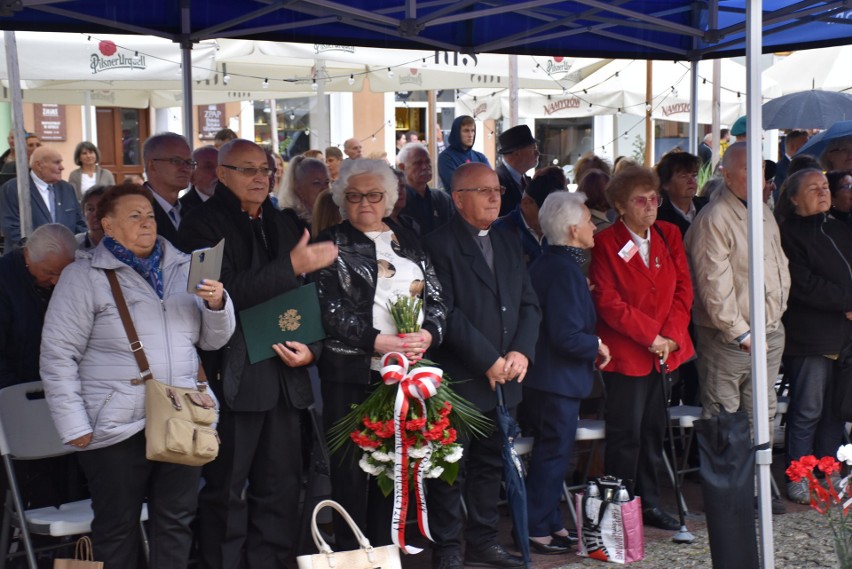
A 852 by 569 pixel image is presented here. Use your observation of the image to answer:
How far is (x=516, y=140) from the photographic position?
7465 mm

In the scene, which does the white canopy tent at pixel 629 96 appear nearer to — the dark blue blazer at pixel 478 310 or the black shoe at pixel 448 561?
the dark blue blazer at pixel 478 310

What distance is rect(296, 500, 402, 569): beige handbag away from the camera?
12.1ft

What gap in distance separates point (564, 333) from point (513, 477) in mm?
740

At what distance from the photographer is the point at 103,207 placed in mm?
4059

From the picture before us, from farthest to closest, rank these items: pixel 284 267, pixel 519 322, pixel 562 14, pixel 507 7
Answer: pixel 562 14 → pixel 507 7 → pixel 519 322 → pixel 284 267

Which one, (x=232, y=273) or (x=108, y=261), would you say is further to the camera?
(x=232, y=273)

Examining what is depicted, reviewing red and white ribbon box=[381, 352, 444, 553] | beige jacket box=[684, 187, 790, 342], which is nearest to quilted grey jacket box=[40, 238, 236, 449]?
red and white ribbon box=[381, 352, 444, 553]

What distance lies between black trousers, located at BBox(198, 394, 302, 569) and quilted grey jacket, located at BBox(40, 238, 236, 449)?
1.58ft

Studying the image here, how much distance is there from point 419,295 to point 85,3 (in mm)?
2687

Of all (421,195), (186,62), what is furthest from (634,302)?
(186,62)

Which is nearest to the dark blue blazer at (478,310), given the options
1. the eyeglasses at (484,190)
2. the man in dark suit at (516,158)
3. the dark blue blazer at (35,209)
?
the eyeglasses at (484,190)

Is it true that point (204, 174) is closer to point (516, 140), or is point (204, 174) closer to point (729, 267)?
point (516, 140)

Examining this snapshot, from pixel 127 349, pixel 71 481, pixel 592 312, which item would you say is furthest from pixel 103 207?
pixel 592 312

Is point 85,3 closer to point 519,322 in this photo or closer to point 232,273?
point 232,273
